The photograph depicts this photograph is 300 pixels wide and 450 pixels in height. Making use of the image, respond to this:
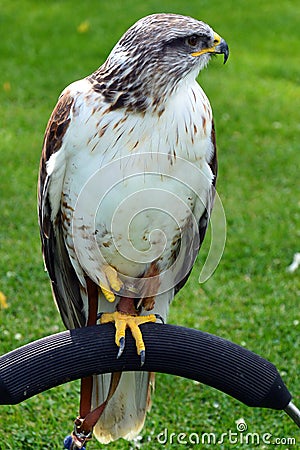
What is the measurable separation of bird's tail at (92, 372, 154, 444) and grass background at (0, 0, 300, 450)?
559 millimetres

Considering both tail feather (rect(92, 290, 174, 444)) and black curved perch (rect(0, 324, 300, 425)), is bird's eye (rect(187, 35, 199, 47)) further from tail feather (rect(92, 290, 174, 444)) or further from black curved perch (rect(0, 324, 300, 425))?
tail feather (rect(92, 290, 174, 444))

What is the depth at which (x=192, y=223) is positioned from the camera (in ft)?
9.99

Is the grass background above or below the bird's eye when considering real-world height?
below

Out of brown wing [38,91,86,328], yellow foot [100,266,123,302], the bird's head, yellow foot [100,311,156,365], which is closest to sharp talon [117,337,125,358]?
yellow foot [100,311,156,365]

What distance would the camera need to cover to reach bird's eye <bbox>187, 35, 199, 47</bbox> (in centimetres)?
257

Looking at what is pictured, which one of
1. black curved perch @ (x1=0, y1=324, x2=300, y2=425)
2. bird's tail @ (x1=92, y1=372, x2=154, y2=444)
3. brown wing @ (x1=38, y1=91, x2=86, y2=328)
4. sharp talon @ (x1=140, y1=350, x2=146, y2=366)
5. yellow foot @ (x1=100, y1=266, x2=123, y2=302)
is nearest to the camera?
black curved perch @ (x1=0, y1=324, x2=300, y2=425)

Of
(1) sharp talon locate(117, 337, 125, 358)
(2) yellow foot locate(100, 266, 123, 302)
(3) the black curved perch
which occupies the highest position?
(3) the black curved perch

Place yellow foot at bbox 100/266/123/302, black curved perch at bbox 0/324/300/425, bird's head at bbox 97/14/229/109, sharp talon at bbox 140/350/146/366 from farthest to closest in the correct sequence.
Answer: yellow foot at bbox 100/266/123/302 → bird's head at bbox 97/14/229/109 → sharp talon at bbox 140/350/146/366 → black curved perch at bbox 0/324/300/425

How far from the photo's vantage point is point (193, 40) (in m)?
2.59

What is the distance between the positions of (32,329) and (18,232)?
1.28m

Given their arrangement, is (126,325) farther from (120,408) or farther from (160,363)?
(120,408)

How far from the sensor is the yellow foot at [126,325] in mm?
2430

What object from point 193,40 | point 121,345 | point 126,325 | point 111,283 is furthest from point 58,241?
point 193,40

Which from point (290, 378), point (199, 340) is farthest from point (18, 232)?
point (199, 340)
